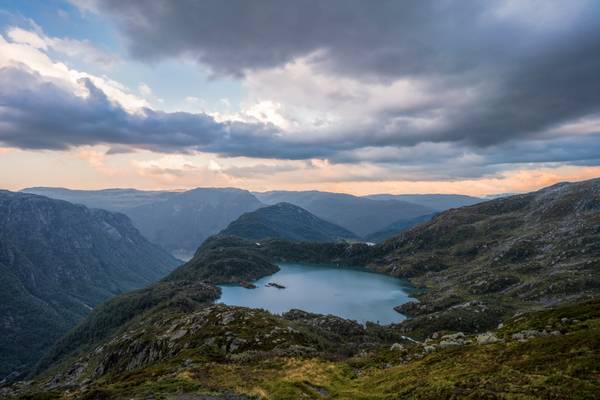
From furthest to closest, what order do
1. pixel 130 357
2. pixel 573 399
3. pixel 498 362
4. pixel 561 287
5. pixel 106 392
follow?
pixel 561 287
pixel 130 357
pixel 106 392
pixel 498 362
pixel 573 399

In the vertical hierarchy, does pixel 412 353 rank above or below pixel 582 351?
below

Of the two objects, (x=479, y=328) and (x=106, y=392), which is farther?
(x=479, y=328)

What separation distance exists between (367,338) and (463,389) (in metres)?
108

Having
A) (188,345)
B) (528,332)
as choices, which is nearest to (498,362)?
(528,332)

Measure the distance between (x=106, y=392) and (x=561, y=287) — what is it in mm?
218618

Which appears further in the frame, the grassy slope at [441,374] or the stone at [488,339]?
the stone at [488,339]

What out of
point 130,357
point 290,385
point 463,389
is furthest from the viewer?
point 130,357

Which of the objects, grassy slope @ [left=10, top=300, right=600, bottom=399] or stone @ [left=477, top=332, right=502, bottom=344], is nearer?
grassy slope @ [left=10, top=300, right=600, bottom=399]

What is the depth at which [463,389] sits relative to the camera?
29.6 m

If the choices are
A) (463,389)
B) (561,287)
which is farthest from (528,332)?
(561,287)

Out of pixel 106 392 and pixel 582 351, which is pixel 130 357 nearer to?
pixel 106 392

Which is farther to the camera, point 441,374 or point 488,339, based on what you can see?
point 488,339

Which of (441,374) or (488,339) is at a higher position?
(441,374)

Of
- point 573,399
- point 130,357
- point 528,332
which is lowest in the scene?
point 130,357
